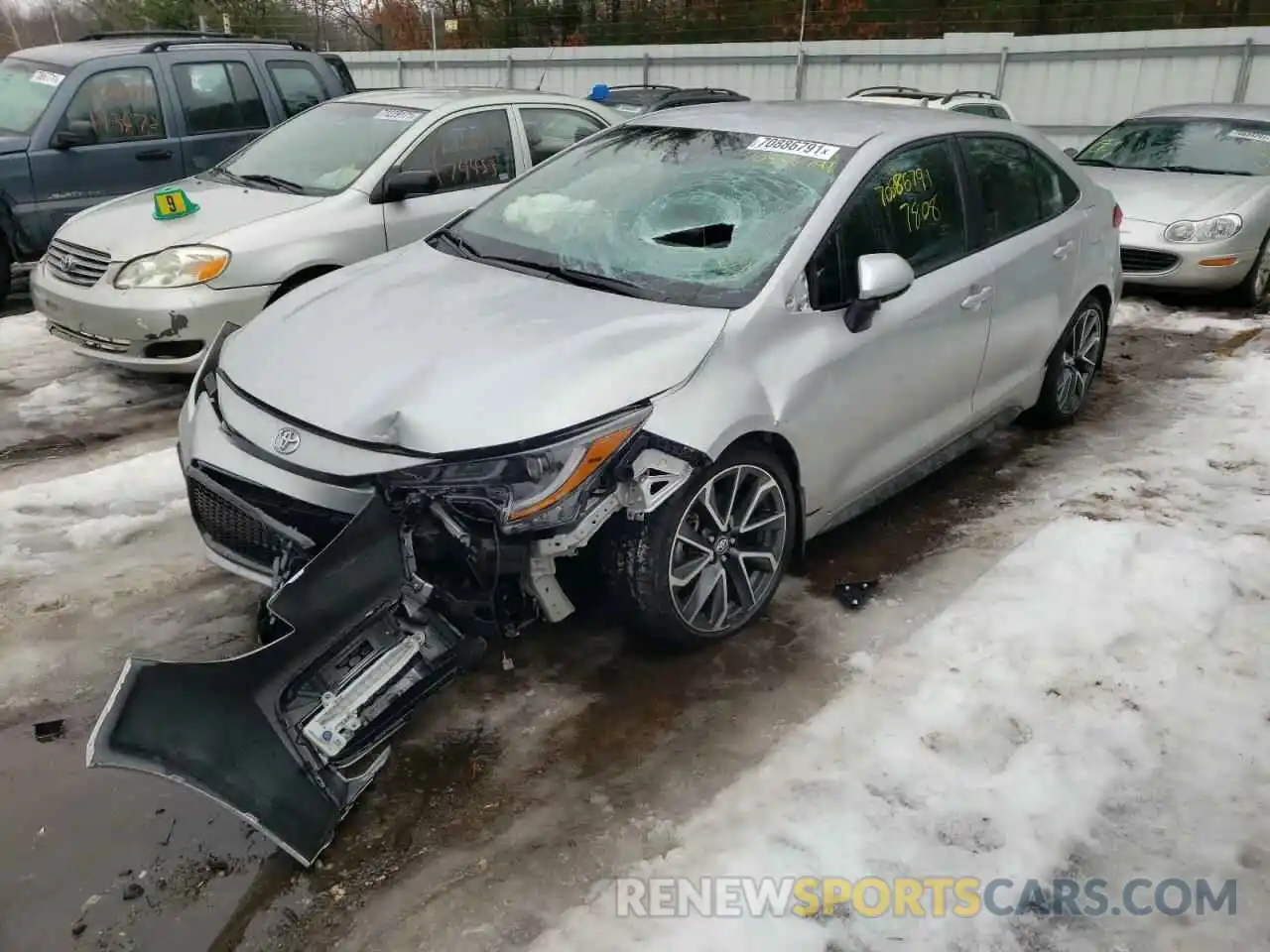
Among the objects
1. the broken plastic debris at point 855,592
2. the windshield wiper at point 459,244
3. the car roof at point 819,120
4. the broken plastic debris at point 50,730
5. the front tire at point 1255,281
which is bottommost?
the broken plastic debris at point 50,730

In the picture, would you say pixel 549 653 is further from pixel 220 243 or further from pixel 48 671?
→ pixel 220 243

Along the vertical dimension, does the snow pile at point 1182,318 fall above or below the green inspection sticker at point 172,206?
below

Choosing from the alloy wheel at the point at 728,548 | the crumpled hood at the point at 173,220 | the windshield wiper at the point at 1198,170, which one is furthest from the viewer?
the windshield wiper at the point at 1198,170

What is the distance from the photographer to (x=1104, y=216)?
→ 5.29 m

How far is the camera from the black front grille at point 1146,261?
7.78 metres

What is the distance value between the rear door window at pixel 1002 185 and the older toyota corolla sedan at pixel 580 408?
0.07 ft

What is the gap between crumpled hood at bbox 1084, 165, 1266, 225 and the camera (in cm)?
780

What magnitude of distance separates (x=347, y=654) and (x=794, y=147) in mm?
2535

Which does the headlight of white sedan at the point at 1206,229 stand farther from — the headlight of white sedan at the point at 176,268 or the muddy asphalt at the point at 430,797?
the headlight of white sedan at the point at 176,268

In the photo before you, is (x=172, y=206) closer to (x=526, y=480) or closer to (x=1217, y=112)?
(x=526, y=480)

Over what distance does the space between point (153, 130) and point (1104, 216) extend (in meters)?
6.72

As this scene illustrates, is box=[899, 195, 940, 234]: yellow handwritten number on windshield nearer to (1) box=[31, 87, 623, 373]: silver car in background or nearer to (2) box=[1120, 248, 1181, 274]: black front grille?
(1) box=[31, 87, 623, 373]: silver car in background

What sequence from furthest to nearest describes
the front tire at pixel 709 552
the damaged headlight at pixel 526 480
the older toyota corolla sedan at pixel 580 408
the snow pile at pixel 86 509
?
the snow pile at pixel 86 509, the front tire at pixel 709 552, the damaged headlight at pixel 526 480, the older toyota corolla sedan at pixel 580 408

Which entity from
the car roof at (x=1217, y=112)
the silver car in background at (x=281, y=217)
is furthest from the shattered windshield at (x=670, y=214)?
the car roof at (x=1217, y=112)
